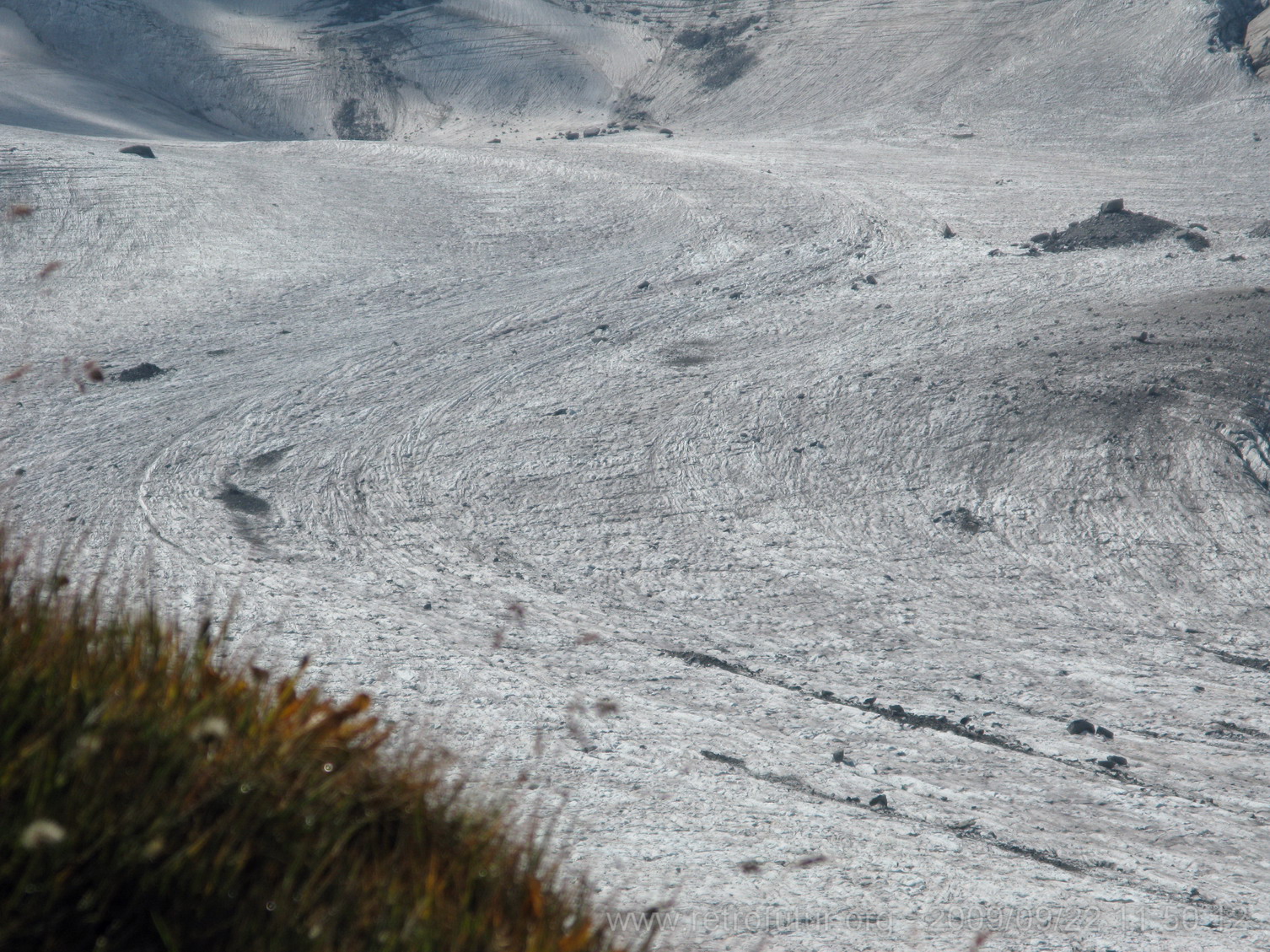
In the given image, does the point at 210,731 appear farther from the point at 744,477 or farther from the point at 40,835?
the point at 744,477

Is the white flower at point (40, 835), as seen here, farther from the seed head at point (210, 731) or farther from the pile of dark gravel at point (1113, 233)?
the pile of dark gravel at point (1113, 233)

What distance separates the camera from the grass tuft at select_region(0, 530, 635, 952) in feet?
4.83

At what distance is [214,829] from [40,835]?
25cm

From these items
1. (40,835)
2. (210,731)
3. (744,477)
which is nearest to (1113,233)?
(744,477)

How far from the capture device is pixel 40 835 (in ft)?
4.45

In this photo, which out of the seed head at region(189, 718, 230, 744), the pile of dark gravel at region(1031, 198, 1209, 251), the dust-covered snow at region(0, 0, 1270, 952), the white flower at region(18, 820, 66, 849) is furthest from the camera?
the pile of dark gravel at region(1031, 198, 1209, 251)

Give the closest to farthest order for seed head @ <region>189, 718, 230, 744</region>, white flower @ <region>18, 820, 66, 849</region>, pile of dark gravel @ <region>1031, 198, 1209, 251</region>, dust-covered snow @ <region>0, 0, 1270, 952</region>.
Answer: white flower @ <region>18, 820, 66, 849</region>
seed head @ <region>189, 718, 230, 744</region>
dust-covered snow @ <region>0, 0, 1270, 952</region>
pile of dark gravel @ <region>1031, 198, 1209, 251</region>

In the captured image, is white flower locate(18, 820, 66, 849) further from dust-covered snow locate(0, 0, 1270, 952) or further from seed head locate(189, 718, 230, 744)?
dust-covered snow locate(0, 0, 1270, 952)

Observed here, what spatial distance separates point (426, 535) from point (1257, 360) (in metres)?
5.08

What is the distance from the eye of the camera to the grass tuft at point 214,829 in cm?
147

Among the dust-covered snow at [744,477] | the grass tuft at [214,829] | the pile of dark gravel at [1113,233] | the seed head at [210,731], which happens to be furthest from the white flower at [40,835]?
the pile of dark gravel at [1113,233]

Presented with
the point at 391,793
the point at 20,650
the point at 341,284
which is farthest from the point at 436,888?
the point at 341,284

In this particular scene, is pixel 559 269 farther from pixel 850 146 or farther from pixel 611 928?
pixel 611 928

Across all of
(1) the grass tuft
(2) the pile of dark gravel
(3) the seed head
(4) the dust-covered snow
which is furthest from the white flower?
(2) the pile of dark gravel
